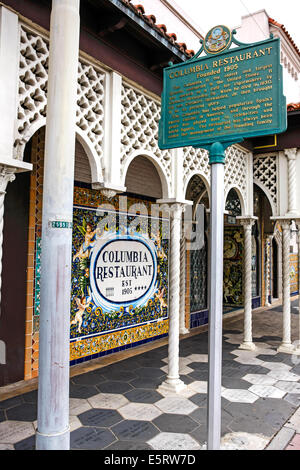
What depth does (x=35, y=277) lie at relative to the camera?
525cm

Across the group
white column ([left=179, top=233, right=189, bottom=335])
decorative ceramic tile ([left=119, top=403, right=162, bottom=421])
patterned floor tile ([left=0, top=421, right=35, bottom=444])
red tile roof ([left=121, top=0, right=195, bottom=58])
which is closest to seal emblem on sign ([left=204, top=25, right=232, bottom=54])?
red tile roof ([left=121, top=0, right=195, bottom=58])

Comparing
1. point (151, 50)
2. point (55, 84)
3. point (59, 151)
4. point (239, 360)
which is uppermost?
point (151, 50)

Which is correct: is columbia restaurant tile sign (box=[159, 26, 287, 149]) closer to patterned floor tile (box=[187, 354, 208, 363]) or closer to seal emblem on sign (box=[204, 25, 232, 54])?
seal emblem on sign (box=[204, 25, 232, 54])

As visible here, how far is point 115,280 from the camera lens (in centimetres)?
675

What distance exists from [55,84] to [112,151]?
6.02 feet

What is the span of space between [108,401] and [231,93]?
12.5 feet

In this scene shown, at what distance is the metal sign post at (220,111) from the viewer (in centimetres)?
241

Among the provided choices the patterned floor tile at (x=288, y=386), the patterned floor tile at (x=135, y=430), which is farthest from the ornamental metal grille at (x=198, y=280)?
the patterned floor tile at (x=135, y=430)

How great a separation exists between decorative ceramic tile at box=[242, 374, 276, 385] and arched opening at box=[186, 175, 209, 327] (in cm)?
344

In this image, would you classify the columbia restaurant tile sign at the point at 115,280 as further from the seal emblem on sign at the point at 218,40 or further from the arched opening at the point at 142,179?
the seal emblem on sign at the point at 218,40

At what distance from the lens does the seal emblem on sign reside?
2.61 m

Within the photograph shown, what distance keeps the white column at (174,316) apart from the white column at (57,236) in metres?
2.84
